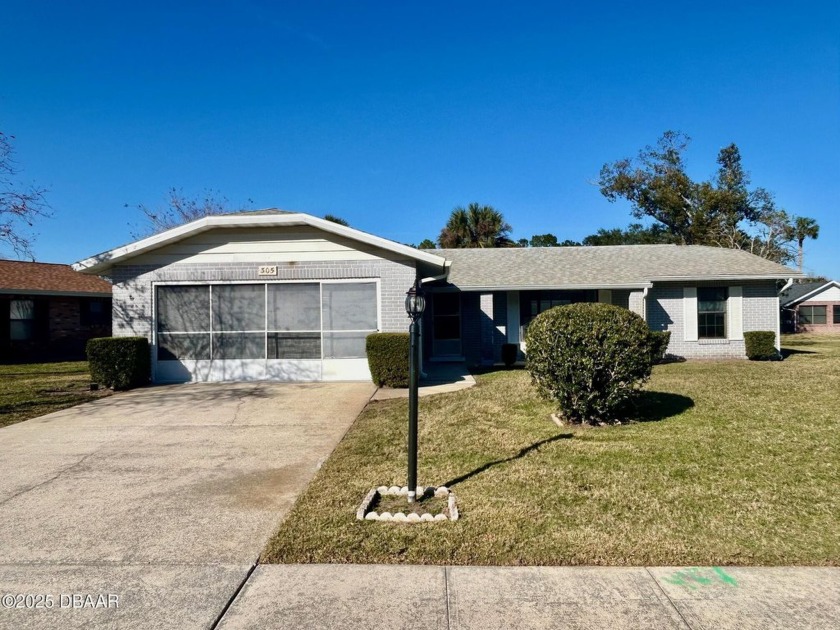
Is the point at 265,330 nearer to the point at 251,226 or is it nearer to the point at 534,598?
the point at 251,226

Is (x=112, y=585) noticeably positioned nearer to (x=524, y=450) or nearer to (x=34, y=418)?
(x=524, y=450)

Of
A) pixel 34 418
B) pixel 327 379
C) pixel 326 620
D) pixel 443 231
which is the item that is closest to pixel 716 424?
pixel 326 620

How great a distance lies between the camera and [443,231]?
33.5m

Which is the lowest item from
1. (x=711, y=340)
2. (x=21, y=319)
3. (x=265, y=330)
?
(x=711, y=340)

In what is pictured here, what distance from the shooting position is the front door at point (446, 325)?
54.7ft

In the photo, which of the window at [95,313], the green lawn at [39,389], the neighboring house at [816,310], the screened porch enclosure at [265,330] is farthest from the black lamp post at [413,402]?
the neighboring house at [816,310]

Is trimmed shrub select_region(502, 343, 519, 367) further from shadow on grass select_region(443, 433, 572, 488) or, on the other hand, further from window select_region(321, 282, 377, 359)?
shadow on grass select_region(443, 433, 572, 488)

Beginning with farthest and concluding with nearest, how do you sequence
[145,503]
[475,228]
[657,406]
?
1. [475,228]
2. [657,406]
3. [145,503]

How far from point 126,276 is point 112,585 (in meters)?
10.6

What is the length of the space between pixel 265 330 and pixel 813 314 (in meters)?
38.5

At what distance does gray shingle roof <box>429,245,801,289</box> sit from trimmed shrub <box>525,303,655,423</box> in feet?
27.4

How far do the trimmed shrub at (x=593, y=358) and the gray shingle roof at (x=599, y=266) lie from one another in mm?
8347

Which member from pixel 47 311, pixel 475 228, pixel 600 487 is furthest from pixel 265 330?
pixel 475 228

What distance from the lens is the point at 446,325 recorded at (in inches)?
660
